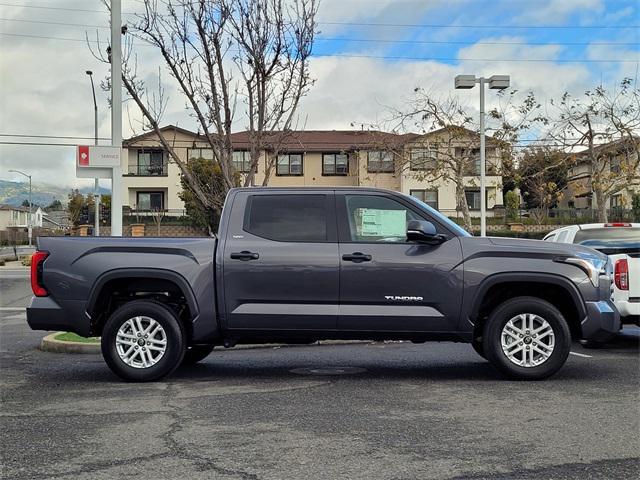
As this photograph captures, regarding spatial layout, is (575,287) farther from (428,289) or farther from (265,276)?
(265,276)

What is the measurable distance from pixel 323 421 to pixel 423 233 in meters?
2.30

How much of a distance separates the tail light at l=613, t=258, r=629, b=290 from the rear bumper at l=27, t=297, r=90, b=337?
6341 millimetres

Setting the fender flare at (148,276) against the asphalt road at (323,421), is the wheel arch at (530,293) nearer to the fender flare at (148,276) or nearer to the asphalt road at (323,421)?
the asphalt road at (323,421)

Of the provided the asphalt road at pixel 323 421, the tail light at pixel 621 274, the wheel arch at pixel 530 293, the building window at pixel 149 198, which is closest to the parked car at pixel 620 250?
the tail light at pixel 621 274

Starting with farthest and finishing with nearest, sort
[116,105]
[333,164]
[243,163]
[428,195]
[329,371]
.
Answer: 1. [333,164]
2. [428,195]
3. [243,163]
4. [116,105]
5. [329,371]

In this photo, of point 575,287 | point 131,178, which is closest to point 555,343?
point 575,287

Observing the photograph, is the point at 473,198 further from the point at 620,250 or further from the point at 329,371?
the point at 329,371

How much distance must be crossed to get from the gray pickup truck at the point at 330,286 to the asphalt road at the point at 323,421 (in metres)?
0.47

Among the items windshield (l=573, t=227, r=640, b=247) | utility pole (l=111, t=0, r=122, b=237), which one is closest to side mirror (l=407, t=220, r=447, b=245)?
windshield (l=573, t=227, r=640, b=247)

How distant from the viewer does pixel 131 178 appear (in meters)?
54.8

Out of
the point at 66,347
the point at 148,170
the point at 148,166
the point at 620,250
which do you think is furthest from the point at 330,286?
the point at 148,170

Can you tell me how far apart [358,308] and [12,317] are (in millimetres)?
10250

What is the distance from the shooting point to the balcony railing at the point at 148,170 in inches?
2162

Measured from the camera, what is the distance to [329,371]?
8227mm
